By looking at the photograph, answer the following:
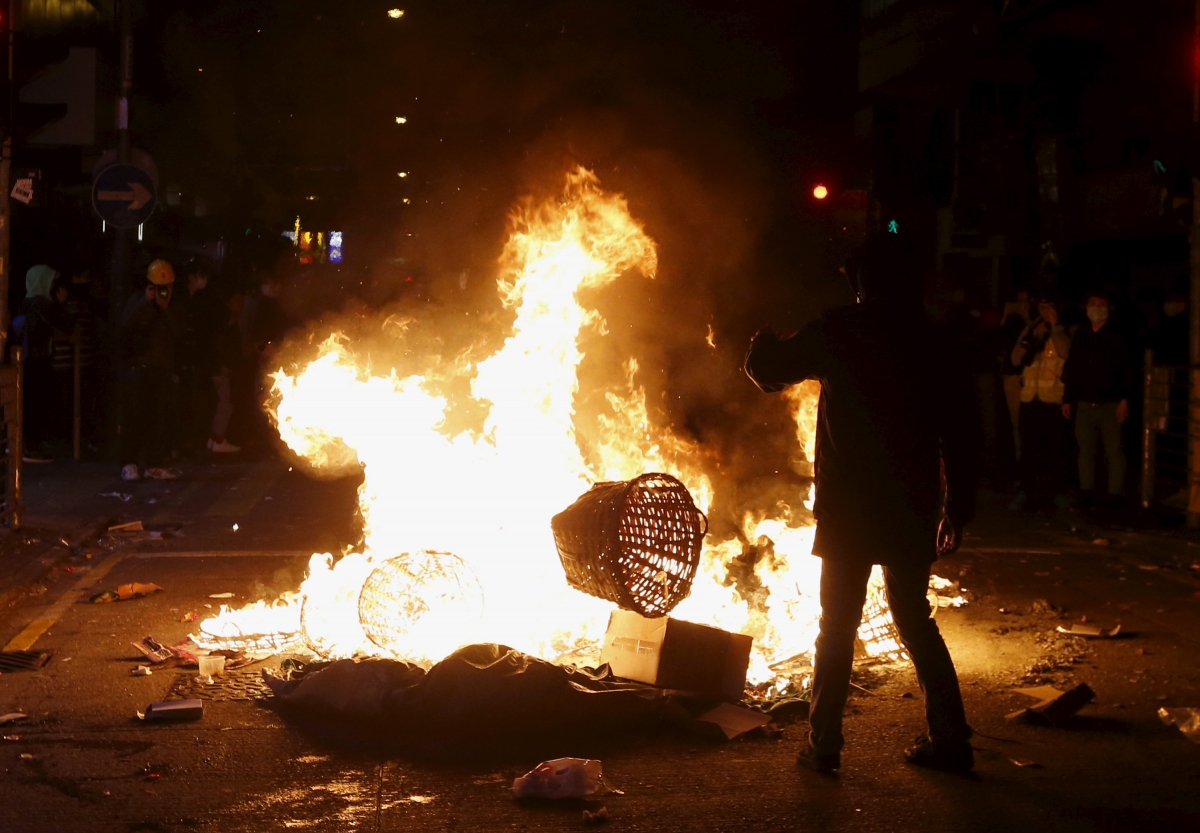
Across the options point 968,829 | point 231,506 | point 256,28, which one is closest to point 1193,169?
point 968,829

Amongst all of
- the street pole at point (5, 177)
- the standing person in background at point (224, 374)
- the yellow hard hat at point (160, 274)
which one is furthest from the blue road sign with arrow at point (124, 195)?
the street pole at point (5, 177)

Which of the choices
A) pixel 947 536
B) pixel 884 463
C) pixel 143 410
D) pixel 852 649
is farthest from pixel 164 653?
pixel 143 410

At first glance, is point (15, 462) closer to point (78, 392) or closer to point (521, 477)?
point (521, 477)

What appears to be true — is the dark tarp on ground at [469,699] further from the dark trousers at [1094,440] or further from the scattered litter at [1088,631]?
the dark trousers at [1094,440]

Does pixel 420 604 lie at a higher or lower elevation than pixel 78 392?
lower

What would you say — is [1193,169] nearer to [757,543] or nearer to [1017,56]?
[757,543]

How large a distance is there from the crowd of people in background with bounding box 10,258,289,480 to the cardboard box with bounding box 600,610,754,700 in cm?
870

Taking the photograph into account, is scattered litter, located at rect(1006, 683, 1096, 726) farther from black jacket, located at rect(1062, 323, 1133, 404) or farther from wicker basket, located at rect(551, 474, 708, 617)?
black jacket, located at rect(1062, 323, 1133, 404)

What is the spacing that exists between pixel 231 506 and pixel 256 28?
19007 millimetres

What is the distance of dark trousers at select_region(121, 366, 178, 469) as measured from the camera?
12812 mm

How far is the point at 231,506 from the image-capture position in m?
11.5

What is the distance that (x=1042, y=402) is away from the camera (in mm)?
12570

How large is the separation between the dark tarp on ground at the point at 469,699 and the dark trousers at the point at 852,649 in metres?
0.76

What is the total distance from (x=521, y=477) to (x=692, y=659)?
5.98 feet
